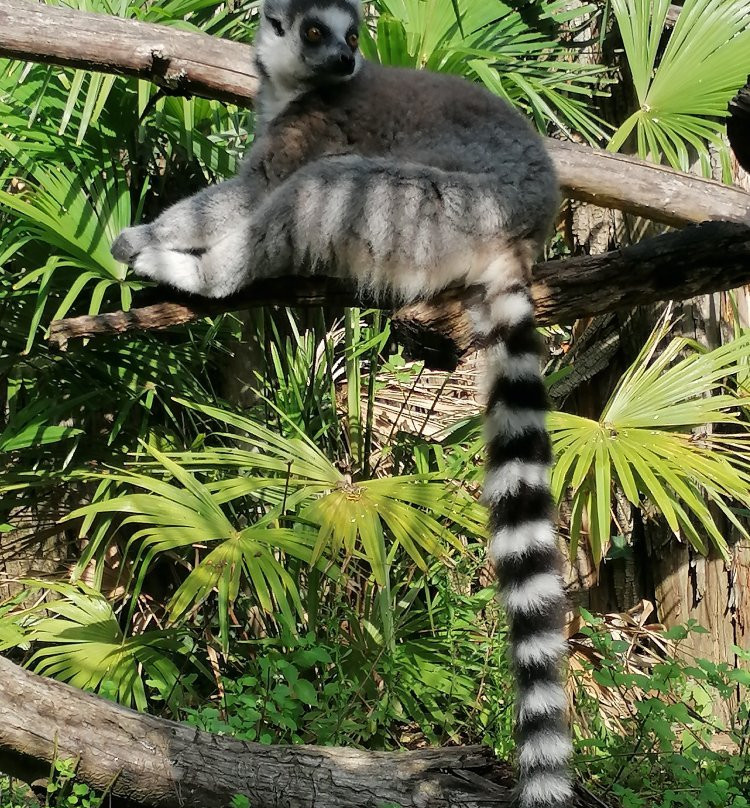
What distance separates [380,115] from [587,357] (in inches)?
103

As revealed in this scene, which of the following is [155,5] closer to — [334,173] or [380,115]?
[380,115]

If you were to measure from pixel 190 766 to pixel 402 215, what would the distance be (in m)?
2.10

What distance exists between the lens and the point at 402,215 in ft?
11.1

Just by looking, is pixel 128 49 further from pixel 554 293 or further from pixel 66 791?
pixel 66 791

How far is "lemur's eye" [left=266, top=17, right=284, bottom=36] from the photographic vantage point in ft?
13.4

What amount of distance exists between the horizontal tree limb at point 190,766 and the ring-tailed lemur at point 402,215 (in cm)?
67

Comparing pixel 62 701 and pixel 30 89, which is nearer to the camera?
pixel 62 701

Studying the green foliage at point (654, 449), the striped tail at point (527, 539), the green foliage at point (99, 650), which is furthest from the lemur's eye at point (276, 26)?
the green foliage at point (99, 650)

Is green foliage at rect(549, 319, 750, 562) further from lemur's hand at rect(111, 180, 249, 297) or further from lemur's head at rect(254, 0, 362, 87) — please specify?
lemur's head at rect(254, 0, 362, 87)

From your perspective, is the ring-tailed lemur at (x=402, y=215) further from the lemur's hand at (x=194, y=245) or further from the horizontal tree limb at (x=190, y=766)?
the horizontal tree limb at (x=190, y=766)

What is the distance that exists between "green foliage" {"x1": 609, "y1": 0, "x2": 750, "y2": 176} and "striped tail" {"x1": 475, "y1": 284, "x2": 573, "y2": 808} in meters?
2.11

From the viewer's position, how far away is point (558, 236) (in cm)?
595

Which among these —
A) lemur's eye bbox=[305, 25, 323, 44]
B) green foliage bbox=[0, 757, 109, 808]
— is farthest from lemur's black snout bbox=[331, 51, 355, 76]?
green foliage bbox=[0, 757, 109, 808]

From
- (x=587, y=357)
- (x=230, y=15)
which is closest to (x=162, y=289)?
(x=230, y=15)
